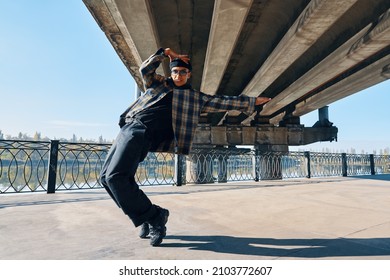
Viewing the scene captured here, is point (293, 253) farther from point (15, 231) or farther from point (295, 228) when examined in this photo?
point (15, 231)

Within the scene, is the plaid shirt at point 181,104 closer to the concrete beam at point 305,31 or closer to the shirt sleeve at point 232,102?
the shirt sleeve at point 232,102

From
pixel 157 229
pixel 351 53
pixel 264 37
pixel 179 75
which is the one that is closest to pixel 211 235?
pixel 157 229

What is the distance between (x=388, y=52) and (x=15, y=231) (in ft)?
32.3

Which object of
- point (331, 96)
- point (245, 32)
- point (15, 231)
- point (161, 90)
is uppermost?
point (245, 32)

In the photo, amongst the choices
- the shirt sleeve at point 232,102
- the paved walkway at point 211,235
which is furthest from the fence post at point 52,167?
the shirt sleeve at point 232,102

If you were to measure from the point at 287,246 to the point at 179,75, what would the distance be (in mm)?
1990

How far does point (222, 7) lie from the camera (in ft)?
15.0

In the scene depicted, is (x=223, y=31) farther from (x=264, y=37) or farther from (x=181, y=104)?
(x=181, y=104)

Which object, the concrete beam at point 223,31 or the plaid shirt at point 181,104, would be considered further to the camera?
the concrete beam at point 223,31

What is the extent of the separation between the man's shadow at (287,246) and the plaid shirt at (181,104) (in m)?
0.92

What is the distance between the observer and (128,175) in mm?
1983

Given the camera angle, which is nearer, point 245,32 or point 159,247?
point 159,247

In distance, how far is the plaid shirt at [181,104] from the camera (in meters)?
2.31
